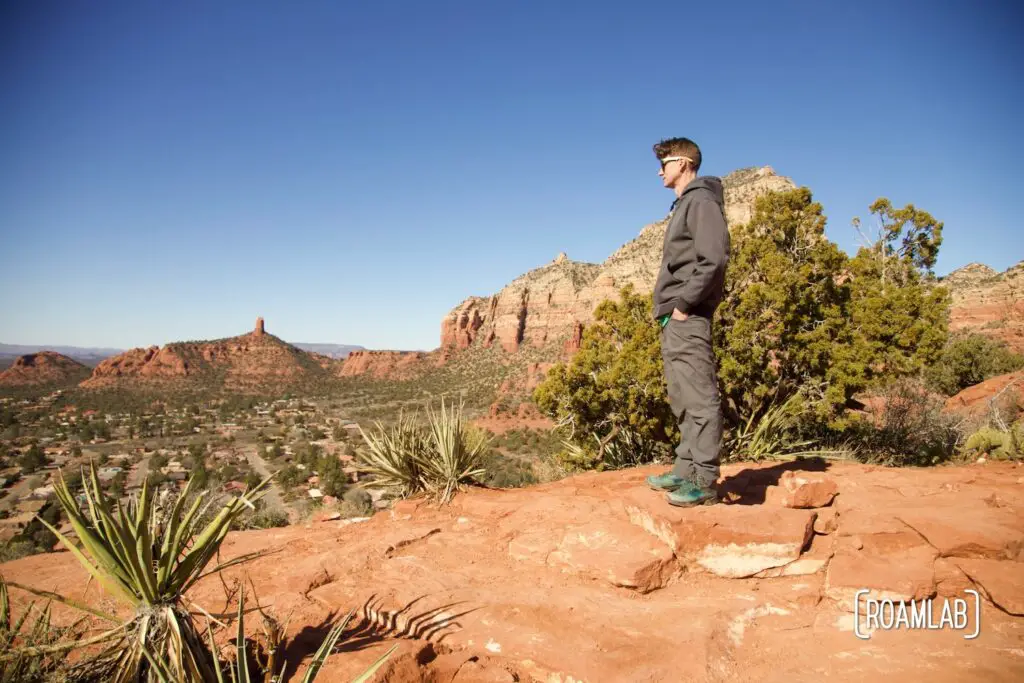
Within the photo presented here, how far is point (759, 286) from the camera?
7863 millimetres

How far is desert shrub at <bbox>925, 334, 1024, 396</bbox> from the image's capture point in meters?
18.3

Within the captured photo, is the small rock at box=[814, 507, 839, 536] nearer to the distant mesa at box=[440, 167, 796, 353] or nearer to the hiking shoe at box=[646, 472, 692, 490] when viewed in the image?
the hiking shoe at box=[646, 472, 692, 490]

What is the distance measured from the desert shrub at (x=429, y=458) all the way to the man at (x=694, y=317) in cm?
279

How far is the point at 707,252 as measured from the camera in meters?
3.44

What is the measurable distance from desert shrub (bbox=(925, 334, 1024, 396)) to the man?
66.1ft

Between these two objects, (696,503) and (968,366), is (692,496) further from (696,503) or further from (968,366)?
(968,366)

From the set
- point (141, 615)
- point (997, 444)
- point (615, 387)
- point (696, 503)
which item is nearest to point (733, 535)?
point (696, 503)

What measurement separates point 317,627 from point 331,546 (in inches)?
57.2

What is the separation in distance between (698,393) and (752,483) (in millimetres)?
1560

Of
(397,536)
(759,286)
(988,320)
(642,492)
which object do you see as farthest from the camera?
(988,320)

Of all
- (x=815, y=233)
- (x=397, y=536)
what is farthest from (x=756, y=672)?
(x=815, y=233)

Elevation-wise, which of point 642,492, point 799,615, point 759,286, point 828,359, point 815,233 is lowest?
point 799,615

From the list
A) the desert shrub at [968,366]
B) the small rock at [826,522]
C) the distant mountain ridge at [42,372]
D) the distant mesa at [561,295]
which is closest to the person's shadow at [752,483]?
the small rock at [826,522]

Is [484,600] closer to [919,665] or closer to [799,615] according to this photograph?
[799,615]
